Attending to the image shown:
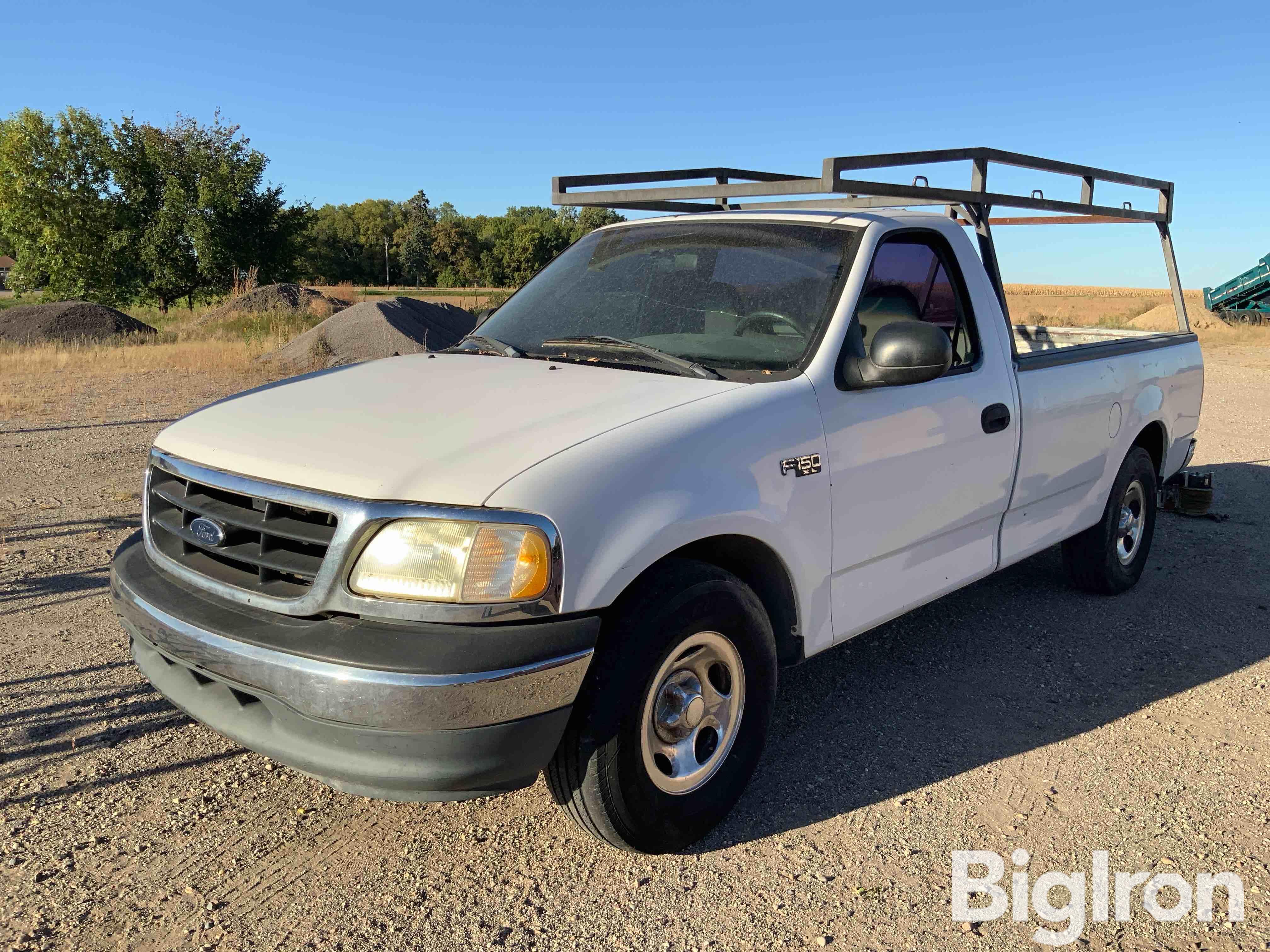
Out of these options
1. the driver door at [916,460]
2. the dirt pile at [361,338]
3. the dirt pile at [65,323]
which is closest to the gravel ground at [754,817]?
the driver door at [916,460]

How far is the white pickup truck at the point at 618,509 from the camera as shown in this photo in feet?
8.02

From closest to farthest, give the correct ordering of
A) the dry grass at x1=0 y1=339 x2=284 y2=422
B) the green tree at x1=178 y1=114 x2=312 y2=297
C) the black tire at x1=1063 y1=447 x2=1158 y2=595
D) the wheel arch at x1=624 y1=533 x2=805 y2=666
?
1. the wheel arch at x1=624 y1=533 x2=805 y2=666
2. the black tire at x1=1063 y1=447 x2=1158 y2=595
3. the dry grass at x1=0 y1=339 x2=284 y2=422
4. the green tree at x1=178 y1=114 x2=312 y2=297

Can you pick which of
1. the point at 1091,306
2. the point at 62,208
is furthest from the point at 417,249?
the point at 1091,306

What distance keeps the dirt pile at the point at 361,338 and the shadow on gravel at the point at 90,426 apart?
4149 mm

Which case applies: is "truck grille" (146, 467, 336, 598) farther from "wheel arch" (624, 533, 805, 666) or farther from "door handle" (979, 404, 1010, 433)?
"door handle" (979, 404, 1010, 433)

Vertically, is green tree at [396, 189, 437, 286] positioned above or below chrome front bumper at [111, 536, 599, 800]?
above

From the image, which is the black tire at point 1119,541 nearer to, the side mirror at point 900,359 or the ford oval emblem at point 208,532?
the side mirror at point 900,359

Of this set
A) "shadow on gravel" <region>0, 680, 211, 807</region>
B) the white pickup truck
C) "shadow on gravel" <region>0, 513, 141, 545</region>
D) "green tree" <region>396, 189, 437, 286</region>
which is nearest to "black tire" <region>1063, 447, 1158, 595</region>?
the white pickup truck

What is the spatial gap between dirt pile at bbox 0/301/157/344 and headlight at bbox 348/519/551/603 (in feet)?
68.0

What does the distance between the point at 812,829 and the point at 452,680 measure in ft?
4.82

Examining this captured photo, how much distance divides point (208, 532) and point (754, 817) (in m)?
1.94

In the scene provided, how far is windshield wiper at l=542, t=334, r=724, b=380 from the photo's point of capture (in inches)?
129

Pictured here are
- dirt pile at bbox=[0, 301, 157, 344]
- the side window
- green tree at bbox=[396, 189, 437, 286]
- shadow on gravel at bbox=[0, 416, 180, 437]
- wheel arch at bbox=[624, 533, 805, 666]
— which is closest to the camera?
wheel arch at bbox=[624, 533, 805, 666]

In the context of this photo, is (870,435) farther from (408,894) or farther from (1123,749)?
(408,894)
